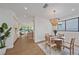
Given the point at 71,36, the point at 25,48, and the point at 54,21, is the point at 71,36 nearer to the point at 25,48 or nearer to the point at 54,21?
the point at 54,21

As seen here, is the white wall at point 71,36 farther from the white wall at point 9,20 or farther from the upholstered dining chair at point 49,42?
the white wall at point 9,20

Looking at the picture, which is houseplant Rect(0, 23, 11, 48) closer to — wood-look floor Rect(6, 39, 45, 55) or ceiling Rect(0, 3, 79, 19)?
wood-look floor Rect(6, 39, 45, 55)

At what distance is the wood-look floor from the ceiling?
32.6 inches

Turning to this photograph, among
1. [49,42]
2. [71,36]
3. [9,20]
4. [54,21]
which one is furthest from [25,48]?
[71,36]

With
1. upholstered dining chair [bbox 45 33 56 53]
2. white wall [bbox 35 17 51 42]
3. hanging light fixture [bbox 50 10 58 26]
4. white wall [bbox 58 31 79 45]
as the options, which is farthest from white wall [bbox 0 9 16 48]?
white wall [bbox 58 31 79 45]

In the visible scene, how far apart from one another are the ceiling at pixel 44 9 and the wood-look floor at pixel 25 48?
0.83 m

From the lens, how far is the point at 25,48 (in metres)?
3.90

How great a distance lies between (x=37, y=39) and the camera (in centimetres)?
407

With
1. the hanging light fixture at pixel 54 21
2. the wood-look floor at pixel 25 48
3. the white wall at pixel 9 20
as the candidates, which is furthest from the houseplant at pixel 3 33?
the hanging light fixture at pixel 54 21

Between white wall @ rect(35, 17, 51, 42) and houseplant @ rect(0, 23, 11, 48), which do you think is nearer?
houseplant @ rect(0, 23, 11, 48)

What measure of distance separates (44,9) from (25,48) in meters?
1.25

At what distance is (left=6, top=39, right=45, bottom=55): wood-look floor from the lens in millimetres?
3804

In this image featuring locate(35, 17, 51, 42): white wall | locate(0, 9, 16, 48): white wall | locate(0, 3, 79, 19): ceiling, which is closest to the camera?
locate(0, 3, 79, 19): ceiling

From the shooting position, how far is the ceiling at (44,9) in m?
3.67
